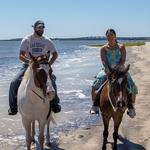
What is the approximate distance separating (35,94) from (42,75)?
1.70 ft

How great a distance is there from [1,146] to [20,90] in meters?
1.97

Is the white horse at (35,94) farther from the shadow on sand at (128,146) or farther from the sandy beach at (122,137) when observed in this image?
the shadow on sand at (128,146)

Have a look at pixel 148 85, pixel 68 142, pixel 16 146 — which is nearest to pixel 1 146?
pixel 16 146

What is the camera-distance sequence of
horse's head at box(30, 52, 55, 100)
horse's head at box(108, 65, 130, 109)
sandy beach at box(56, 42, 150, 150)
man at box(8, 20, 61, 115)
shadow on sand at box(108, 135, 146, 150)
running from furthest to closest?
sandy beach at box(56, 42, 150, 150), shadow on sand at box(108, 135, 146, 150), man at box(8, 20, 61, 115), horse's head at box(108, 65, 130, 109), horse's head at box(30, 52, 55, 100)

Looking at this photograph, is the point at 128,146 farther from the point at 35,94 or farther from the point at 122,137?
the point at 35,94

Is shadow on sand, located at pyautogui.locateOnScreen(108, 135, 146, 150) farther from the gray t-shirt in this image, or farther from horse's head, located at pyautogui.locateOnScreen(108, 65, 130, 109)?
the gray t-shirt

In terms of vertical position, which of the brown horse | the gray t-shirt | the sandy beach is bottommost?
the sandy beach

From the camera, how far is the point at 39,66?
7.98 m

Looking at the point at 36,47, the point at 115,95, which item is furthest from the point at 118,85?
the point at 36,47

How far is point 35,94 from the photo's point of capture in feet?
27.0

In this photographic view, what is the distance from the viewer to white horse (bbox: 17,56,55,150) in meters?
7.91

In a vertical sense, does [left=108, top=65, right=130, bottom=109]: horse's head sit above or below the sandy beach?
above

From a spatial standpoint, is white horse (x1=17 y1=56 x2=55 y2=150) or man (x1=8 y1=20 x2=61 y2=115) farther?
man (x1=8 y1=20 x2=61 y2=115)

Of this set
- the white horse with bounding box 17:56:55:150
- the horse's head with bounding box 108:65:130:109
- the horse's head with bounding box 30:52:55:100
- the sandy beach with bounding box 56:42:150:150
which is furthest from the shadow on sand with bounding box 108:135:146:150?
the horse's head with bounding box 30:52:55:100
